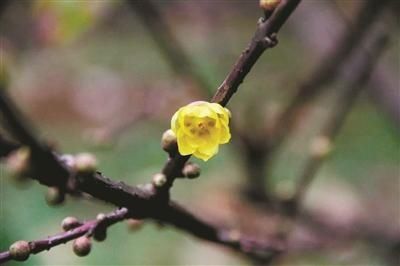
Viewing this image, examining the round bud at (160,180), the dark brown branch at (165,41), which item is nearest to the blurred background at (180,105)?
the dark brown branch at (165,41)

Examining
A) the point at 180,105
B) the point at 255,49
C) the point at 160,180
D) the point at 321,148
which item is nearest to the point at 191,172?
the point at 160,180

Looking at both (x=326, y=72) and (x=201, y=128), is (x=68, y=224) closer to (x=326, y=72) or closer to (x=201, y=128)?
(x=201, y=128)

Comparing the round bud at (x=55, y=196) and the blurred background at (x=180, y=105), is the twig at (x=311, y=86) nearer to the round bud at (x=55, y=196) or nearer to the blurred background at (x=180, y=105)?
the blurred background at (x=180, y=105)

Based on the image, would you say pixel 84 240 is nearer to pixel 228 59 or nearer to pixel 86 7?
pixel 86 7

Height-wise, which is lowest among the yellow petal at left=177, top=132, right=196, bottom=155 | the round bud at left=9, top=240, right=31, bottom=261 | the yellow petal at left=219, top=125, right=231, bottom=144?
the round bud at left=9, top=240, right=31, bottom=261

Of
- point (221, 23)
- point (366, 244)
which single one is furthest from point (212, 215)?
point (221, 23)

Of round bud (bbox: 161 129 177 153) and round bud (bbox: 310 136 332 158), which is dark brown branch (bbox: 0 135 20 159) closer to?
round bud (bbox: 161 129 177 153)

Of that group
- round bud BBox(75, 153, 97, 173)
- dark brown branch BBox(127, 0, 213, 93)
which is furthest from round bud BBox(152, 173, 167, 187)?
dark brown branch BBox(127, 0, 213, 93)
